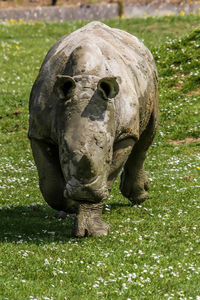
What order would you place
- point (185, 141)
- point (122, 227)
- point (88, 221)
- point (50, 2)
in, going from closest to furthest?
point (88, 221) → point (122, 227) → point (185, 141) → point (50, 2)

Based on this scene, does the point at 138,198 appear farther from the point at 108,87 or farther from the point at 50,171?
the point at 108,87

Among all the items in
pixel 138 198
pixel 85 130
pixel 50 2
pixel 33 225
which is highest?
pixel 85 130

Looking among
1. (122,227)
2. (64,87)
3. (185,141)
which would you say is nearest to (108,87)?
(64,87)

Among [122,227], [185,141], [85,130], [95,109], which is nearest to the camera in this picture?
[85,130]

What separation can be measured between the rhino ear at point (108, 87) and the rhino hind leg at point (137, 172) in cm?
289

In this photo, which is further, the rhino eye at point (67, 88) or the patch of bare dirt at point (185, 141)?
the patch of bare dirt at point (185, 141)

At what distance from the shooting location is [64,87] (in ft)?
25.6

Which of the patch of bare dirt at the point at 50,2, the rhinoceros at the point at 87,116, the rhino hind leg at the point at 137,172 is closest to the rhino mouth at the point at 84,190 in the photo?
the rhinoceros at the point at 87,116

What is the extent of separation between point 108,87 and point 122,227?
245 centimetres

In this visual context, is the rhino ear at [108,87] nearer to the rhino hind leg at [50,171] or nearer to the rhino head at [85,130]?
the rhino head at [85,130]

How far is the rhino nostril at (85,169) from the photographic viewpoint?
302 inches

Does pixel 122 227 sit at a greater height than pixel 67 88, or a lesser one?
lesser

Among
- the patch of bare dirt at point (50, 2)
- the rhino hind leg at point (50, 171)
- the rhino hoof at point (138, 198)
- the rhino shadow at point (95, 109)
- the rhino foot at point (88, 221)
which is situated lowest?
the patch of bare dirt at point (50, 2)

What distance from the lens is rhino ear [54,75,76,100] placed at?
7641 millimetres
